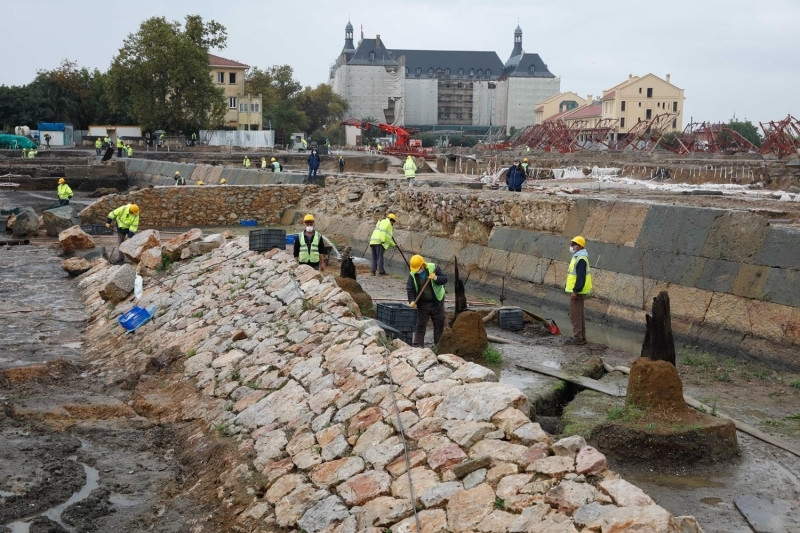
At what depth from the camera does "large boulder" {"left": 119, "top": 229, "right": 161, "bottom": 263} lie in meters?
19.2

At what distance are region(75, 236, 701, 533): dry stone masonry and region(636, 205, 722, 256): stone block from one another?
21.4ft

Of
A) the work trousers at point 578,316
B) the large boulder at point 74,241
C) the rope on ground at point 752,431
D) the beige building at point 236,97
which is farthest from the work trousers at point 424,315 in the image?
the beige building at point 236,97

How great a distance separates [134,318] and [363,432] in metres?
7.92

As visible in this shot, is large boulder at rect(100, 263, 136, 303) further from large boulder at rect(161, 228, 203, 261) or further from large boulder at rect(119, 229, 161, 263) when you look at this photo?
large boulder at rect(119, 229, 161, 263)

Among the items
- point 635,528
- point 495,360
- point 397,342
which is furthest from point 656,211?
point 635,528

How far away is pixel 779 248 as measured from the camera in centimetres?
1405

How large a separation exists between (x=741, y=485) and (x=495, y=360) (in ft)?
14.1

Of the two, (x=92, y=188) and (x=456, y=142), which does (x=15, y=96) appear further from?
(x=456, y=142)

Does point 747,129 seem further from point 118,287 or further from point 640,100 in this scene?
point 118,287

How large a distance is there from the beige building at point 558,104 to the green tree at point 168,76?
59.0 meters

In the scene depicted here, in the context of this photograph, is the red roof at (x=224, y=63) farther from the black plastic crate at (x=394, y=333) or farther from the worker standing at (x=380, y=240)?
the black plastic crate at (x=394, y=333)

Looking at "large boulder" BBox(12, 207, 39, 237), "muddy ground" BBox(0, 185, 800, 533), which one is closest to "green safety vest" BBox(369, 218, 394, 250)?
"muddy ground" BBox(0, 185, 800, 533)

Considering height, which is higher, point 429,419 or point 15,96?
point 15,96

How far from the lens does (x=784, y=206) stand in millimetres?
19531
